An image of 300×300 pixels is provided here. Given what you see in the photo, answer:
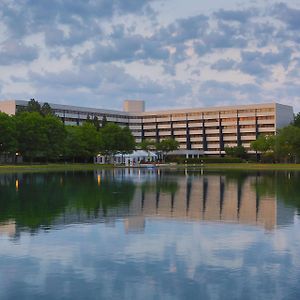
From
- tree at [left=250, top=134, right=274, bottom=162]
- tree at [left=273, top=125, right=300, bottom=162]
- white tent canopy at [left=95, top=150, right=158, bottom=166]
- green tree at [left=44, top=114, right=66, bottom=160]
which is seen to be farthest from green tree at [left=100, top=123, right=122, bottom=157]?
tree at [left=273, top=125, right=300, bottom=162]

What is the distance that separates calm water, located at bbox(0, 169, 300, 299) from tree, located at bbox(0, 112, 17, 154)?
74200 mm

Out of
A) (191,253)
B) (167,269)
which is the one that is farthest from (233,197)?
(167,269)

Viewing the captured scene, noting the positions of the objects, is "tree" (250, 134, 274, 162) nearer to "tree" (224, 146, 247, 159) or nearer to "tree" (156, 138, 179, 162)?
"tree" (224, 146, 247, 159)

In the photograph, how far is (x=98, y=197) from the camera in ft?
111

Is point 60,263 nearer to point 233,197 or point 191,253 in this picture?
point 191,253

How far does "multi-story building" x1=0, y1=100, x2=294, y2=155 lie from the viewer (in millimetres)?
178875

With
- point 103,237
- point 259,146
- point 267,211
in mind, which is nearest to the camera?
point 103,237

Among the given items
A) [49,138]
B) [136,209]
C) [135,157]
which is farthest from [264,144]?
[136,209]

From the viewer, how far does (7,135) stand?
328ft

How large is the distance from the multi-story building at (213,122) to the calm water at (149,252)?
15023cm

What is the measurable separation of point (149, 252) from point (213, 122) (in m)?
176

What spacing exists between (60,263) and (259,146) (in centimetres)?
13564

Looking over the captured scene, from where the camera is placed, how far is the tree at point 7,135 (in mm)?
99688

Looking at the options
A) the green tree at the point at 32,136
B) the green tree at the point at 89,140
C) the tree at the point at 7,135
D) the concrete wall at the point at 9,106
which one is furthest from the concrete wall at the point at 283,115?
the tree at the point at 7,135
